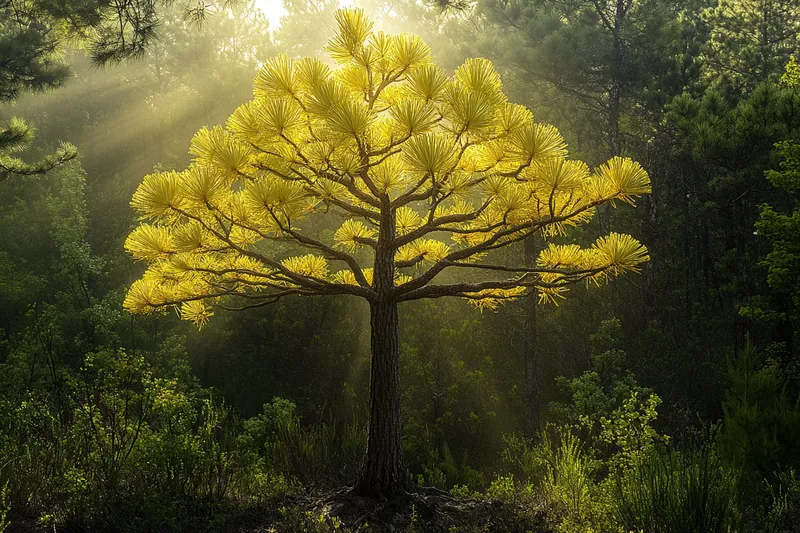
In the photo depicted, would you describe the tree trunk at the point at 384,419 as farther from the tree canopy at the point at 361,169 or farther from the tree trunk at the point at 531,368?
the tree trunk at the point at 531,368

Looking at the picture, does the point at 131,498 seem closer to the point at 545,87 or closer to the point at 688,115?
the point at 688,115

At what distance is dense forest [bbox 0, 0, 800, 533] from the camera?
329cm

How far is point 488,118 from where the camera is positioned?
304 centimetres

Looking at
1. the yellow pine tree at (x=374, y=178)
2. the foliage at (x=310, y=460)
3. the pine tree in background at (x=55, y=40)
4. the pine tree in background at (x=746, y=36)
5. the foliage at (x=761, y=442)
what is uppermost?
the pine tree in background at (x=746, y=36)

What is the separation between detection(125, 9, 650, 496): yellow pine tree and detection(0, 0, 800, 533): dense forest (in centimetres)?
2

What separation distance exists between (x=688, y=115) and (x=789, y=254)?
7.94 feet

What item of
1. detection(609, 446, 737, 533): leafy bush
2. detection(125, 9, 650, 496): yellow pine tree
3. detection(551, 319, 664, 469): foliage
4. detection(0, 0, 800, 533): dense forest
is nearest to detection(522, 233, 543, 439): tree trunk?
detection(0, 0, 800, 533): dense forest

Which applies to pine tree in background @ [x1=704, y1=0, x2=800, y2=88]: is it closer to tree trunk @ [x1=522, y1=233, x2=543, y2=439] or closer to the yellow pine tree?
tree trunk @ [x1=522, y1=233, x2=543, y2=439]

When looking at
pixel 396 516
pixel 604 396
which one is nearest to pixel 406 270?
pixel 604 396

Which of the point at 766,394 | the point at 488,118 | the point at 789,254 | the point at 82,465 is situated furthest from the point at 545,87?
the point at 82,465

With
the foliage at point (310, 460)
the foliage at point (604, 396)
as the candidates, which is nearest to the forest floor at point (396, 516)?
the foliage at point (604, 396)

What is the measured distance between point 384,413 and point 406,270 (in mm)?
5510

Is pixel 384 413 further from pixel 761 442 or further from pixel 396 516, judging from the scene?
pixel 761 442

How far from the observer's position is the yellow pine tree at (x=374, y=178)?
307cm
